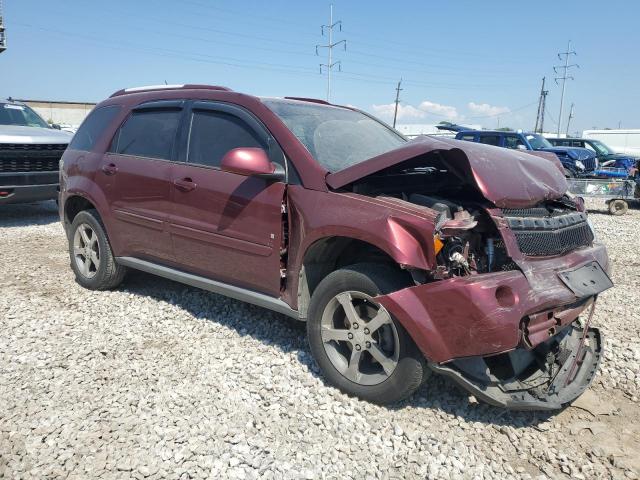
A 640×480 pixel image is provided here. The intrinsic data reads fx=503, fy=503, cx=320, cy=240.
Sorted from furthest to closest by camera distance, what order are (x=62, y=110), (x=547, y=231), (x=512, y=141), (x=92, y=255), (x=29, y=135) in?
(x=62, y=110) < (x=512, y=141) < (x=29, y=135) < (x=92, y=255) < (x=547, y=231)

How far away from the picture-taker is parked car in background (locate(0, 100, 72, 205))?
26.0ft

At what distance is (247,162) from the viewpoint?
126 inches

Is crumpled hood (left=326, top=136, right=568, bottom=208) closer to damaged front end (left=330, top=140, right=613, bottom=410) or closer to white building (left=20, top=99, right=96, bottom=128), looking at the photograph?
damaged front end (left=330, top=140, right=613, bottom=410)

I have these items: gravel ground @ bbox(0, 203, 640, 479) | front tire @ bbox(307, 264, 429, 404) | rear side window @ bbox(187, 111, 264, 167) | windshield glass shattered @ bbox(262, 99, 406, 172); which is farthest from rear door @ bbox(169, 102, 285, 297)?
gravel ground @ bbox(0, 203, 640, 479)

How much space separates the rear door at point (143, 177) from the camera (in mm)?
4129

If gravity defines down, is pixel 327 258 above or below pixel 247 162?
below

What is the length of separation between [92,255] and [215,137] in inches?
81.4

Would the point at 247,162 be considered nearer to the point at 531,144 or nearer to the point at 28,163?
the point at 28,163

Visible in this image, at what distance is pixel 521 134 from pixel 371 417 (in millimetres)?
13260

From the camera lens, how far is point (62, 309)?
14.8 feet

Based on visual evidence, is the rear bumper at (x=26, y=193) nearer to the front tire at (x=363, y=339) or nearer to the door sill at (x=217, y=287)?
the door sill at (x=217, y=287)

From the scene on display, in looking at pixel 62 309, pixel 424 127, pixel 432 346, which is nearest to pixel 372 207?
pixel 432 346

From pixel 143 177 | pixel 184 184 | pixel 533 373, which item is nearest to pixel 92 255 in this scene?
pixel 143 177

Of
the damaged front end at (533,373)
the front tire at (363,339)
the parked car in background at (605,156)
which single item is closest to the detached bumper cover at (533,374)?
the damaged front end at (533,373)
